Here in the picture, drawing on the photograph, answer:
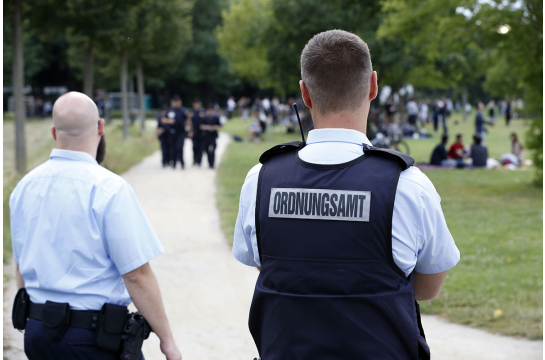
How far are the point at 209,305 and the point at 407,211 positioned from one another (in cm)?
433

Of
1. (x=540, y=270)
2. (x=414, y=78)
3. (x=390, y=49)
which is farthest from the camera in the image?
(x=414, y=78)

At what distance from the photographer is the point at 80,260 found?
2529mm

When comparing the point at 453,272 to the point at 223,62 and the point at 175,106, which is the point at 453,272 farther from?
the point at 223,62

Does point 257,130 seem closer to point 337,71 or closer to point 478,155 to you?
point 478,155

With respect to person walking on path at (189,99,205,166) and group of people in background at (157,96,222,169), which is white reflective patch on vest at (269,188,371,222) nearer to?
group of people in background at (157,96,222,169)

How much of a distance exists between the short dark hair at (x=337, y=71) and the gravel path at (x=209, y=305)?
3142 millimetres

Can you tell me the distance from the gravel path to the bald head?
252 cm

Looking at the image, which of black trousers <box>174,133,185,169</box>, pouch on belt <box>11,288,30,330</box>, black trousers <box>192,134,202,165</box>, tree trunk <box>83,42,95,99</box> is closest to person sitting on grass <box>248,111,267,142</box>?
tree trunk <box>83,42,95,99</box>

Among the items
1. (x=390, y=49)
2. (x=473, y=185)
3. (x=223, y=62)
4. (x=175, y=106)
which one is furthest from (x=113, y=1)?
(x=223, y=62)

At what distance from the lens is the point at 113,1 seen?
14.5 metres

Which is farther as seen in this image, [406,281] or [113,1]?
[113,1]

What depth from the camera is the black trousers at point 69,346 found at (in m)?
2.47

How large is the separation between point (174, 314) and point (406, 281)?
407 cm

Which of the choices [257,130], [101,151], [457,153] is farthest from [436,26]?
[257,130]
